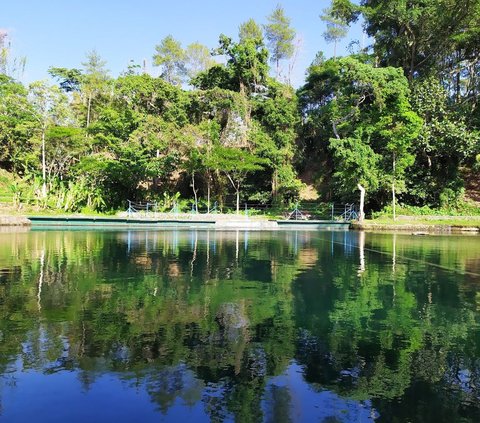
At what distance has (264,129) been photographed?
36.7 metres

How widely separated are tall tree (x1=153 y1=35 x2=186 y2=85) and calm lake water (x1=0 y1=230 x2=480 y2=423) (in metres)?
37.9

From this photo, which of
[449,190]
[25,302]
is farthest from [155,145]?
[25,302]

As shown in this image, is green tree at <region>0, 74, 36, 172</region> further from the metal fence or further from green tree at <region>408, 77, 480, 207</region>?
green tree at <region>408, 77, 480, 207</region>

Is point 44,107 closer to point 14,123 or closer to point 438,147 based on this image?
point 14,123

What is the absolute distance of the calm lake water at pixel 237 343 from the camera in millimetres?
4203

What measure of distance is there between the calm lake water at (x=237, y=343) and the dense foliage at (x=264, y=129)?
64.9ft

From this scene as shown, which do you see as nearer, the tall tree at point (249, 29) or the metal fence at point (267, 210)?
the metal fence at point (267, 210)

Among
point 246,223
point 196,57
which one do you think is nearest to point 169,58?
point 196,57

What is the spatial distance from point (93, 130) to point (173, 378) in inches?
1214

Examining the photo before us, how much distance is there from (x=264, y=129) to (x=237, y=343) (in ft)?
104

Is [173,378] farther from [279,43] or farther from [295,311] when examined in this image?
[279,43]

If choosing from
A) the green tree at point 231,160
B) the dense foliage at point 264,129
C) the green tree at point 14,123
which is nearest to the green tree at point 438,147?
the dense foliage at point 264,129

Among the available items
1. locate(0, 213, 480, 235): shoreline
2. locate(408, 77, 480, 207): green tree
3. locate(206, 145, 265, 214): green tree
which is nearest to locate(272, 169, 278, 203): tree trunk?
locate(206, 145, 265, 214): green tree

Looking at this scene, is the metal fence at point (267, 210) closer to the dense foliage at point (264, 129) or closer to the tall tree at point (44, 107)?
the dense foliage at point (264, 129)
